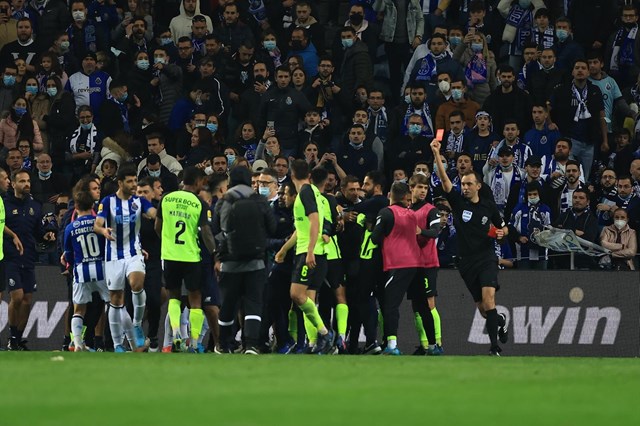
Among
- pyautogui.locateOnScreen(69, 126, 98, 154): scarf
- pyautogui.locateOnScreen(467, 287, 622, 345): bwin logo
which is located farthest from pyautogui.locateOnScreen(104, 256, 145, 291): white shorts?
pyautogui.locateOnScreen(69, 126, 98, 154): scarf

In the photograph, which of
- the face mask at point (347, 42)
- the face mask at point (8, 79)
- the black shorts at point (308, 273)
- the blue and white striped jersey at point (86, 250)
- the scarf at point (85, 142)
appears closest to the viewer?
the black shorts at point (308, 273)

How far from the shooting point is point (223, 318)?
1809cm

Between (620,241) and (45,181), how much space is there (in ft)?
31.7

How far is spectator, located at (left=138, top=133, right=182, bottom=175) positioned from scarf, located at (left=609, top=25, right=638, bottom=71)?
8129 millimetres

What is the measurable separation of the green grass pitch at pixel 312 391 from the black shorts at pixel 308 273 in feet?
7.38

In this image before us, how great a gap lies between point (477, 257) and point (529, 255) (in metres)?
4.06

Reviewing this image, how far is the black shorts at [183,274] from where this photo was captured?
18688 mm

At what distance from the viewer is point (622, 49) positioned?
1072 inches

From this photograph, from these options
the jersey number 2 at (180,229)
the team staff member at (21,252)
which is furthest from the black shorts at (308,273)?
the team staff member at (21,252)

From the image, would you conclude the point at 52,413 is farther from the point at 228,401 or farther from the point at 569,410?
the point at 569,410

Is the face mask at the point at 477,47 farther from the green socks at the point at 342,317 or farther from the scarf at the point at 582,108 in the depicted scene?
the green socks at the point at 342,317

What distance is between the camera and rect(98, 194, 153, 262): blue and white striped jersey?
60.6 ft

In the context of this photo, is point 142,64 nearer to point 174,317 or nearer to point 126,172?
point 126,172

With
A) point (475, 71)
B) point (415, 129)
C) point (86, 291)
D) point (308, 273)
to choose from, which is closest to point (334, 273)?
point (308, 273)
